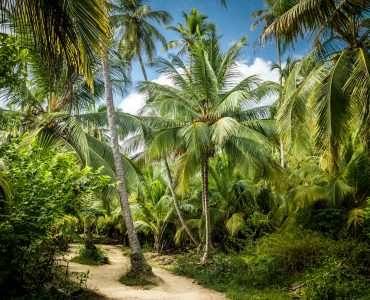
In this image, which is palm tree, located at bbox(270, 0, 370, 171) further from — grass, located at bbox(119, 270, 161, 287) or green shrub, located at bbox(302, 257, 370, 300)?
grass, located at bbox(119, 270, 161, 287)

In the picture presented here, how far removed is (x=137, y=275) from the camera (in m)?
9.76

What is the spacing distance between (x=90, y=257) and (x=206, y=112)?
23.1 ft

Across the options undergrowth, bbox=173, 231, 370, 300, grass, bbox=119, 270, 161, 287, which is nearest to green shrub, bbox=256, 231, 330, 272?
undergrowth, bbox=173, 231, 370, 300

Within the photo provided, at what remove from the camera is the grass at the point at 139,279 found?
9367 millimetres

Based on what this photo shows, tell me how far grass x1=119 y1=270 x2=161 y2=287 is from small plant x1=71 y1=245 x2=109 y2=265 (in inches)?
118

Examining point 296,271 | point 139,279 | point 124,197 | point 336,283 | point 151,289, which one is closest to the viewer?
point 336,283

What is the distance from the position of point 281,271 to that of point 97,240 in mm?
18811

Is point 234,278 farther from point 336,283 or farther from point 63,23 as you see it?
point 63,23

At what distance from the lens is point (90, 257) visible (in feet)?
41.9

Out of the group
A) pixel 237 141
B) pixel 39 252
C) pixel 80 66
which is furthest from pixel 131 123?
pixel 80 66

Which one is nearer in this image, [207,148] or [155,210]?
[207,148]

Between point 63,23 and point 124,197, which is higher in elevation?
point 63,23

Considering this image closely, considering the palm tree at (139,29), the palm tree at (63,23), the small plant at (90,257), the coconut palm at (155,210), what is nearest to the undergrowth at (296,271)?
the small plant at (90,257)

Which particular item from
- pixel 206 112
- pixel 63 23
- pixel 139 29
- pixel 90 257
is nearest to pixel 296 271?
pixel 206 112
